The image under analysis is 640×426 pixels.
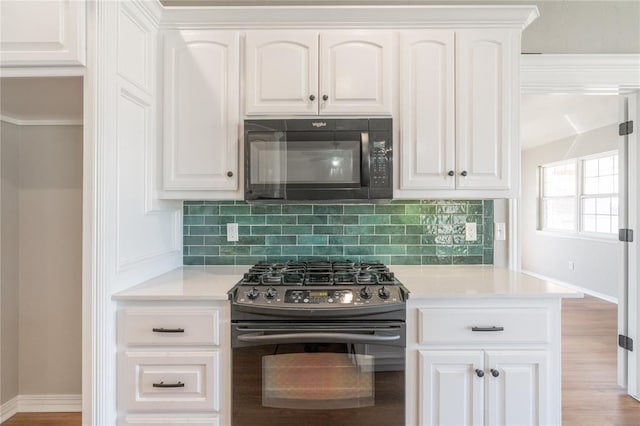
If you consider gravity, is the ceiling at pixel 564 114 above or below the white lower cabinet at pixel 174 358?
above

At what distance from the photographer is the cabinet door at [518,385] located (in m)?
1.69

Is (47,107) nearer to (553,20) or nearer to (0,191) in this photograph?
(0,191)

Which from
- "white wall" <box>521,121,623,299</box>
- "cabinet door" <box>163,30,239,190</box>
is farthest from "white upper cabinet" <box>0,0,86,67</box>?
"white wall" <box>521,121,623,299</box>

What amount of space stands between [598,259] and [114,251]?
6.11 metres

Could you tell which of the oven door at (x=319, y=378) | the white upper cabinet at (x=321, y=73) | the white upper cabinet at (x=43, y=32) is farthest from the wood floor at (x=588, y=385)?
the white upper cabinet at (x=321, y=73)

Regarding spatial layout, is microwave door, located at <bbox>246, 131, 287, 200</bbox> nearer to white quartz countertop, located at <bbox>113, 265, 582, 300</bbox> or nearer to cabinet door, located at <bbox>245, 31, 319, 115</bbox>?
cabinet door, located at <bbox>245, 31, 319, 115</bbox>

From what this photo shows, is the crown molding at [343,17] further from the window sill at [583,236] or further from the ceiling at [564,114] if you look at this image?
the window sill at [583,236]

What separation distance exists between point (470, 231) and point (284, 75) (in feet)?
5.00

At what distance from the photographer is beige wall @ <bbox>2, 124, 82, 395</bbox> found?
2.24 m

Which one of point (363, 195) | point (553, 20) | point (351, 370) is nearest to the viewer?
point (351, 370)

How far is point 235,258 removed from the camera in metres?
2.40

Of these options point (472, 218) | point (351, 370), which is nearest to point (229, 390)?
point (351, 370)

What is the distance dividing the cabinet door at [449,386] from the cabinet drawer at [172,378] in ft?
3.13

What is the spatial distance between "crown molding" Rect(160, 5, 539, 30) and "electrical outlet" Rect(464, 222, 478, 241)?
118 centimetres
